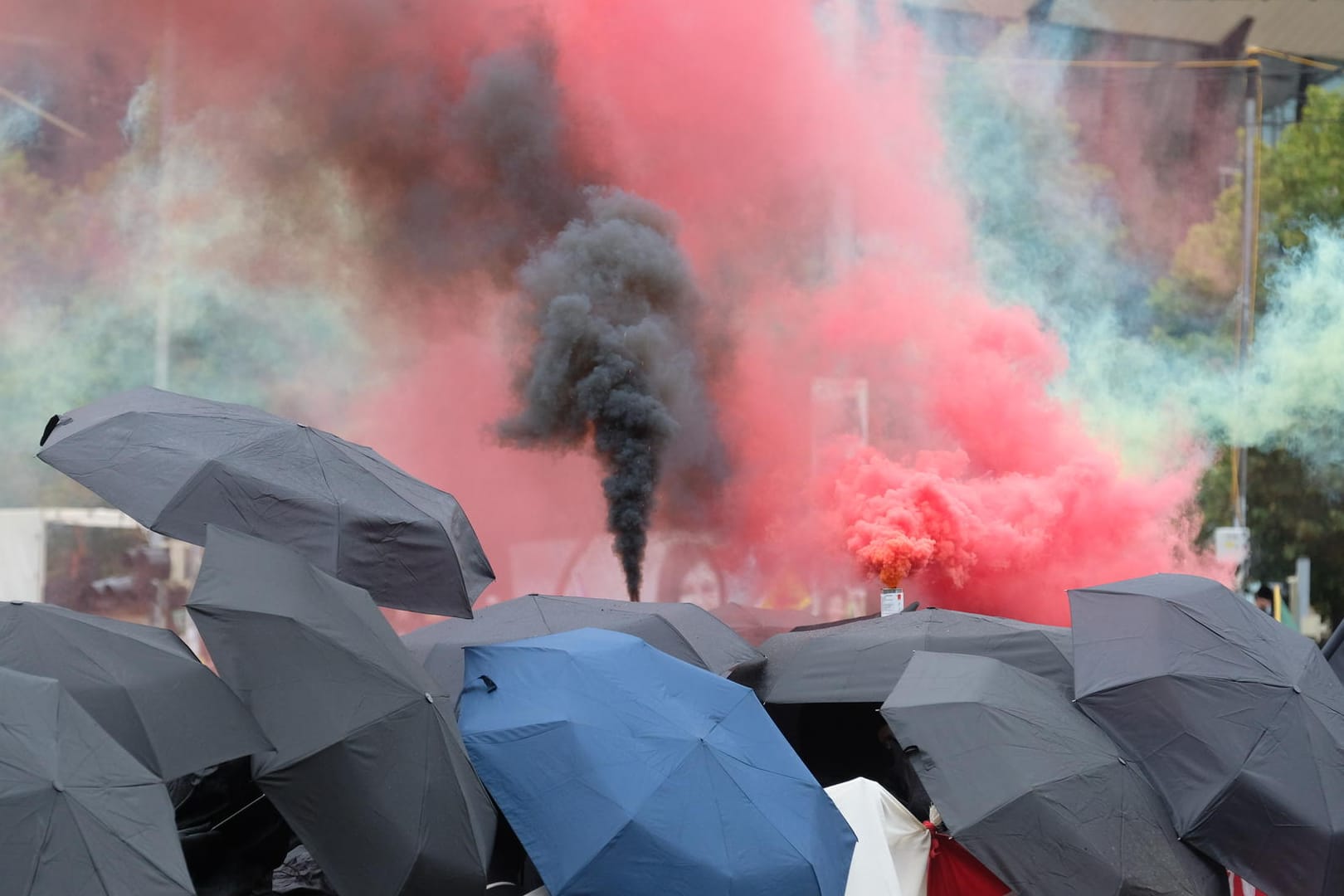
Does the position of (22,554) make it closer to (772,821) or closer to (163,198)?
(163,198)

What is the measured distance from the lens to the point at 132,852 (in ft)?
12.1

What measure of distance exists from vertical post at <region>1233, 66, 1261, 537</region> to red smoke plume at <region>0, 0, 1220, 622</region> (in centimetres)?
244

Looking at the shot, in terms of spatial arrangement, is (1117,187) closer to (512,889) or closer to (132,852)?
(512,889)

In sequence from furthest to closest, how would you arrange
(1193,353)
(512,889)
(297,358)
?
(1193,353), (297,358), (512,889)

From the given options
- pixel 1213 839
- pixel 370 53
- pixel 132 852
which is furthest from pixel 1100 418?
pixel 132 852

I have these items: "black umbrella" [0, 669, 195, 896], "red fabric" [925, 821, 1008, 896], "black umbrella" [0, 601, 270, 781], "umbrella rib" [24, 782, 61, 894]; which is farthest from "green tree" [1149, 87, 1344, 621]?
"umbrella rib" [24, 782, 61, 894]

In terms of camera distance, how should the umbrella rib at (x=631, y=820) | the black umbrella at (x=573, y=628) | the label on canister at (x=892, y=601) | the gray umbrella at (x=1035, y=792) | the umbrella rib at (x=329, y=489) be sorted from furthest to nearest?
the label on canister at (x=892, y=601) → the black umbrella at (x=573, y=628) → the umbrella rib at (x=329, y=489) → the gray umbrella at (x=1035, y=792) → the umbrella rib at (x=631, y=820)

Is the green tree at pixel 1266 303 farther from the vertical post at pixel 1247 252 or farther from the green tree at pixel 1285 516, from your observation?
the vertical post at pixel 1247 252

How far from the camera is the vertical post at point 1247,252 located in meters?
18.0

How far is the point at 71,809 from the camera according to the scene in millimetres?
3613

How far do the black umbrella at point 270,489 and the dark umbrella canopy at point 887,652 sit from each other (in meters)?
2.07

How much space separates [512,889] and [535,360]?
877 cm

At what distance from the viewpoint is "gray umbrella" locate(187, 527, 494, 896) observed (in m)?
4.54

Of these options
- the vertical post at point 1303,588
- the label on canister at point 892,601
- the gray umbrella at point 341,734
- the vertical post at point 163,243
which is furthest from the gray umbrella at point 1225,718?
the vertical post at point 1303,588
